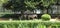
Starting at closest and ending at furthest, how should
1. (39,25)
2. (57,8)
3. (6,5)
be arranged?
(39,25) < (6,5) < (57,8)

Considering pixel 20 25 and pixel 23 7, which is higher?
pixel 23 7

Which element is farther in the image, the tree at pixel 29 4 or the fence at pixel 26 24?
the tree at pixel 29 4

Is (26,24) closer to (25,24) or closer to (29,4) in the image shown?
(25,24)

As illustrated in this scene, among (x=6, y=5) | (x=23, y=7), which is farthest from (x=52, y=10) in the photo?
(x=6, y=5)

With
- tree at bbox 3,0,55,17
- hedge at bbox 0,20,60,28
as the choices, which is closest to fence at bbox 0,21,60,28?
hedge at bbox 0,20,60,28

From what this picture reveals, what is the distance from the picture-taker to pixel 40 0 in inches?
1056

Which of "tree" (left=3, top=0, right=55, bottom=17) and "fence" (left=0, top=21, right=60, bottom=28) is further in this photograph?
"tree" (left=3, top=0, right=55, bottom=17)

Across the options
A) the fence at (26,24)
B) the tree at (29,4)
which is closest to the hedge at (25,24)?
the fence at (26,24)

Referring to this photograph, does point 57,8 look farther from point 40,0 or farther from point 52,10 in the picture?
point 40,0

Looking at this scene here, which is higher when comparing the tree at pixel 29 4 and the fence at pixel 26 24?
the tree at pixel 29 4

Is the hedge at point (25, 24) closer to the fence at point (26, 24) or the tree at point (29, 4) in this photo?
the fence at point (26, 24)

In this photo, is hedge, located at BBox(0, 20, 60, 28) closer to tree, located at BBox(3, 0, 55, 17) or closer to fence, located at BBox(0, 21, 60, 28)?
fence, located at BBox(0, 21, 60, 28)

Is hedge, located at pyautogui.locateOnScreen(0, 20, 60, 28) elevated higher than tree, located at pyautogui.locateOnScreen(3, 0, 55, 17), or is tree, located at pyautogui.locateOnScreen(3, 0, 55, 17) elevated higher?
tree, located at pyautogui.locateOnScreen(3, 0, 55, 17)

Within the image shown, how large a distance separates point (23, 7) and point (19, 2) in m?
1.01
